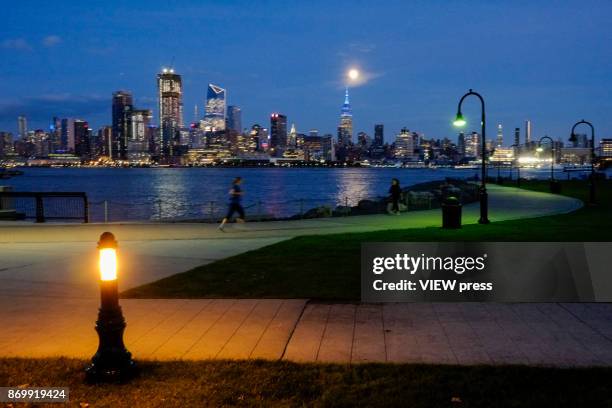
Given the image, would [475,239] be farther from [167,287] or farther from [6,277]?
[6,277]

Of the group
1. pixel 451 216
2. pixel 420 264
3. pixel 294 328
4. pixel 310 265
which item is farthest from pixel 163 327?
pixel 451 216

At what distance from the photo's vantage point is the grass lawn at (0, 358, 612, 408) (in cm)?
546

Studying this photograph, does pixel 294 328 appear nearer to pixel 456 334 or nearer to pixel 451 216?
pixel 456 334

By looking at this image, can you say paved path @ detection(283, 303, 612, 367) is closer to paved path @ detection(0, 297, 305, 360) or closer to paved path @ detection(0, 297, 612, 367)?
paved path @ detection(0, 297, 612, 367)

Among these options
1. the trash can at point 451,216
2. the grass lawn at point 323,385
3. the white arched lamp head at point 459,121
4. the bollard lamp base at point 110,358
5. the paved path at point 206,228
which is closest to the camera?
the grass lawn at point 323,385

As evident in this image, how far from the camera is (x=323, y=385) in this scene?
584cm

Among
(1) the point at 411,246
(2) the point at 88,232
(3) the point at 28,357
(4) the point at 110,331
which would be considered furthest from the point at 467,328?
(2) the point at 88,232

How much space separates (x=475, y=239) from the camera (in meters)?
16.9

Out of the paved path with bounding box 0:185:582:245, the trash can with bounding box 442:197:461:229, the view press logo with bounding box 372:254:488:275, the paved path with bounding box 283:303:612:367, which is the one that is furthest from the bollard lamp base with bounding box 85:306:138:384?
the trash can with bounding box 442:197:461:229

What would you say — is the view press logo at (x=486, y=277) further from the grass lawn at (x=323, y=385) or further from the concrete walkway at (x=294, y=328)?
the grass lawn at (x=323, y=385)

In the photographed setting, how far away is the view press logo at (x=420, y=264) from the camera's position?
35.3ft

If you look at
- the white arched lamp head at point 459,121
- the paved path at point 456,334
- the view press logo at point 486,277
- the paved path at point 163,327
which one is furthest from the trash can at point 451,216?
the paved path at point 163,327

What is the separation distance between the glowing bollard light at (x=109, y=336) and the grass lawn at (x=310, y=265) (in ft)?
12.7

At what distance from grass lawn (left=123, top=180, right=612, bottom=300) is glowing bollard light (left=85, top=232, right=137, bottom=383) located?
12.7ft
